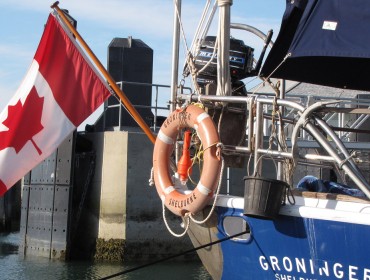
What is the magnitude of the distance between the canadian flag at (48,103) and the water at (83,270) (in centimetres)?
505

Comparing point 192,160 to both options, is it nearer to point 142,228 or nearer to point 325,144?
point 325,144

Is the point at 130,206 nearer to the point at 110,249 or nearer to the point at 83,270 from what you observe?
the point at 110,249

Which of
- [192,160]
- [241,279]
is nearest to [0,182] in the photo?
[192,160]

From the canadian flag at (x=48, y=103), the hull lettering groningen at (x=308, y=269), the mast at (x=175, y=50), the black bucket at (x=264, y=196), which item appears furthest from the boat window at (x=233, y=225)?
the canadian flag at (x=48, y=103)

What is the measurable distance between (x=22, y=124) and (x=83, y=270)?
587 cm

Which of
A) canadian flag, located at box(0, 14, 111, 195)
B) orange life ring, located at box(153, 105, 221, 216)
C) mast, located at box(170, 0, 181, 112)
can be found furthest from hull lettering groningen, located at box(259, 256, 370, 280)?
canadian flag, located at box(0, 14, 111, 195)

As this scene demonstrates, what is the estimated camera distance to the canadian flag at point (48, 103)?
9.23 meters

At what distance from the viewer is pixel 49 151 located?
9.27 meters

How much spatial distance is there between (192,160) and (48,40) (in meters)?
2.50

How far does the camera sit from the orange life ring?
7883 millimetres

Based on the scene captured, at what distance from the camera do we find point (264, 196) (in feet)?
23.9

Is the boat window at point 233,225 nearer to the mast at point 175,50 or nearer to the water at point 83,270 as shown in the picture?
the mast at point 175,50

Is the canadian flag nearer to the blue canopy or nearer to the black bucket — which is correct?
the blue canopy

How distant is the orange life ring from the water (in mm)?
5869
